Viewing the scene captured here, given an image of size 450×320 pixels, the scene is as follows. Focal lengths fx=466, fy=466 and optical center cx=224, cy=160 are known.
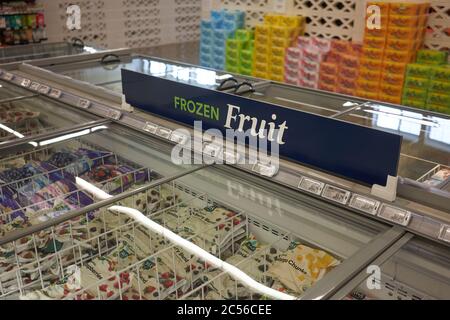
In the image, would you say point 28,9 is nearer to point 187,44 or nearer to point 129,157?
point 187,44

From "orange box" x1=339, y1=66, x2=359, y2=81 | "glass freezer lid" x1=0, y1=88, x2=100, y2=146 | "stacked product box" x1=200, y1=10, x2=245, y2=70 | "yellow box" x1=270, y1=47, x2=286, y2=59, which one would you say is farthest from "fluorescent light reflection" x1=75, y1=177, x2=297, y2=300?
"stacked product box" x1=200, y1=10, x2=245, y2=70

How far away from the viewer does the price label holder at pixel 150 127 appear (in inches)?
95.3

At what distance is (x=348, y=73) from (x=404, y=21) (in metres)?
0.85

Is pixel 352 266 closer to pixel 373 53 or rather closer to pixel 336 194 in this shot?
pixel 336 194

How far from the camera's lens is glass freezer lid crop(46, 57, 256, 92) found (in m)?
3.27

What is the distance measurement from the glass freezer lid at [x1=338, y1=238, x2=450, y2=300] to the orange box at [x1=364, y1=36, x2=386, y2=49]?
3.90m

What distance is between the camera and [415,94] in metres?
4.79

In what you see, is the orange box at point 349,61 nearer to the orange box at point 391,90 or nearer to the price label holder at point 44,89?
the orange box at point 391,90

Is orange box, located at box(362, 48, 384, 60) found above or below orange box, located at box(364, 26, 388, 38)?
below

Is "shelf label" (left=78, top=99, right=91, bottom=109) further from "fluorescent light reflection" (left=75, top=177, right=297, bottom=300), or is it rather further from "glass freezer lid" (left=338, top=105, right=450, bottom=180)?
"glass freezer lid" (left=338, top=105, right=450, bottom=180)

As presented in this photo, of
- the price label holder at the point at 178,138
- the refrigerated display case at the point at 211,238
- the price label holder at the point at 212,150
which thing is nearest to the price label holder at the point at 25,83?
the refrigerated display case at the point at 211,238

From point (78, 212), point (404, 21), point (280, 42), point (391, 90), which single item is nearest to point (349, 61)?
point (391, 90)

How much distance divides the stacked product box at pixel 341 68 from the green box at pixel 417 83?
2.01 feet
